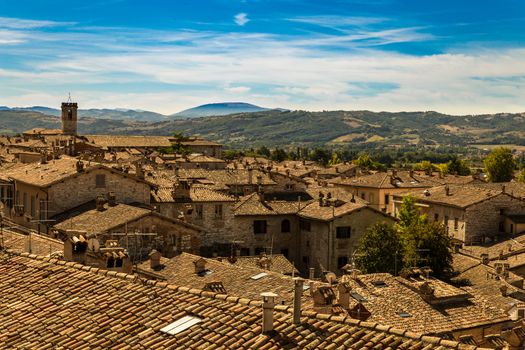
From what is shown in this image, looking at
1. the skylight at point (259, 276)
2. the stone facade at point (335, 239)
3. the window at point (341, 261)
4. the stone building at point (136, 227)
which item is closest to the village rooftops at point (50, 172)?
the stone building at point (136, 227)

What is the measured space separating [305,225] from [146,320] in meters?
43.8

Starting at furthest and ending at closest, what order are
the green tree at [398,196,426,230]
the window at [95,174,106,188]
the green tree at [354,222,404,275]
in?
the green tree at [398,196,426,230] < the green tree at [354,222,404,275] < the window at [95,174,106,188]

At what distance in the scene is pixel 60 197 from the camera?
45.0 metres

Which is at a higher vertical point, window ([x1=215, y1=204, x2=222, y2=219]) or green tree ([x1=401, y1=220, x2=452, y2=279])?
window ([x1=215, y1=204, x2=222, y2=219])

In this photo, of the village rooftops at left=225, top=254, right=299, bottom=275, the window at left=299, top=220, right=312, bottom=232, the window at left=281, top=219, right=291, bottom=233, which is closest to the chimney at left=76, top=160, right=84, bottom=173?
the village rooftops at left=225, top=254, right=299, bottom=275

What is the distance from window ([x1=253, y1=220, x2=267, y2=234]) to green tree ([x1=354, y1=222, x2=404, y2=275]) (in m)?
8.72

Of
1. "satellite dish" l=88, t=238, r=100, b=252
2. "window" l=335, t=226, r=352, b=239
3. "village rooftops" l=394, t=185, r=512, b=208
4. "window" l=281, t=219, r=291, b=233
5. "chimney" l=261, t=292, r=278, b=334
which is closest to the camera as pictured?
"chimney" l=261, t=292, r=278, b=334

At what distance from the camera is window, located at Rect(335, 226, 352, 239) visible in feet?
181

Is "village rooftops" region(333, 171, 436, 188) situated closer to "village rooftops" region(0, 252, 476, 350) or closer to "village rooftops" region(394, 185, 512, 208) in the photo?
"village rooftops" region(394, 185, 512, 208)

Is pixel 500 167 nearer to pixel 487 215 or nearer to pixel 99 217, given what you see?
pixel 487 215

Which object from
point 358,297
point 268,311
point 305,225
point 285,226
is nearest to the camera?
point 268,311

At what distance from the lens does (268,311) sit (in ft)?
43.8

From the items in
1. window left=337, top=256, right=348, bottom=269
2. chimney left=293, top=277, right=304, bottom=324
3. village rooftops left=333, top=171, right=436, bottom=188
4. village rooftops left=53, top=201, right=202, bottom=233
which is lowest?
window left=337, top=256, right=348, bottom=269

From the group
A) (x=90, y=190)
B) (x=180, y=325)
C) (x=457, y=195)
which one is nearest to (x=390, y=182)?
(x=457, y=195)
